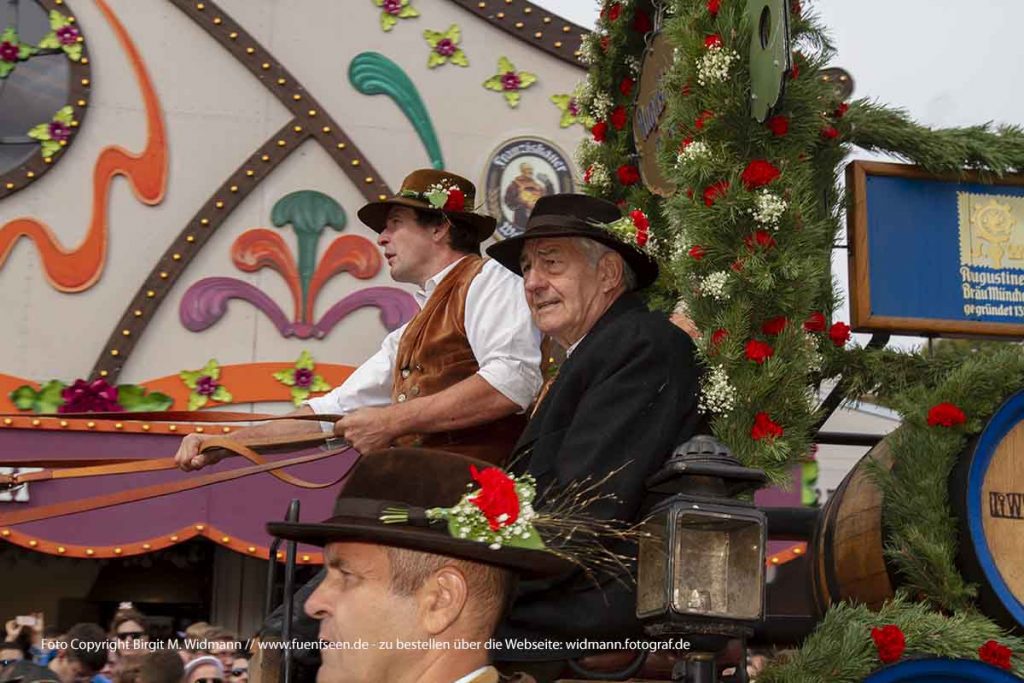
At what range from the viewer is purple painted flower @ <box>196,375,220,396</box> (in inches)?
353

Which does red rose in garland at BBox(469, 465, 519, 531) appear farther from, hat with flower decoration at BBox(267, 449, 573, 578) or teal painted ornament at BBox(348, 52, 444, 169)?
teal painted ornament at BBox(348, 52, 444, 169)

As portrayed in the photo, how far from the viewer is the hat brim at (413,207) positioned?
15.0 ft

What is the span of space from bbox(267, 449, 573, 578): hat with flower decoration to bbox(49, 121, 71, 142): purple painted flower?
21.9 feet

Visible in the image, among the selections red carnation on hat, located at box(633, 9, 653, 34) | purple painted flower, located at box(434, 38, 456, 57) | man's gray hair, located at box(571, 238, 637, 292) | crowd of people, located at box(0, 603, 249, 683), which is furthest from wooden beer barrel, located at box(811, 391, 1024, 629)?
purple painted flower, located at box(434, 38, 456, 57)

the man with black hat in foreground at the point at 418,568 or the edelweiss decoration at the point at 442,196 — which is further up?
the edelweiss decoration at the point at 442,196

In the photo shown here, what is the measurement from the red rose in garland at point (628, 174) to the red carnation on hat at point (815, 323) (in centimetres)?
123

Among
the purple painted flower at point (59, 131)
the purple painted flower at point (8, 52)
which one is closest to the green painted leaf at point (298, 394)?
the purple painted flower at point (59, 131)

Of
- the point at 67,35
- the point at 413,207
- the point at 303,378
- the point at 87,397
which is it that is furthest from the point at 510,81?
the point at 413,207

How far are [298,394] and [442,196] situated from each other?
15.4 feet

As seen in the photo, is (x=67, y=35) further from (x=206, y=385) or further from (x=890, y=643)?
(x=890, y=643)

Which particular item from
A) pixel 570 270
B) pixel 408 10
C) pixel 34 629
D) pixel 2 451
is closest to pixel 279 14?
pixel 408 10

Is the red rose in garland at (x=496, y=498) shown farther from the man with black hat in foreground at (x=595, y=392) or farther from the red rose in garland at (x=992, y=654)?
the red rose in garland at (x=992, y=654)

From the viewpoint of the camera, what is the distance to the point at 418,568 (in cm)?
281

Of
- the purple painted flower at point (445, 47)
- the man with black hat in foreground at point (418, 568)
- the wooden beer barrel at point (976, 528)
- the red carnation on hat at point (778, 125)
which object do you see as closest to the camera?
the man with black hat in foreground at point (418, 568)
